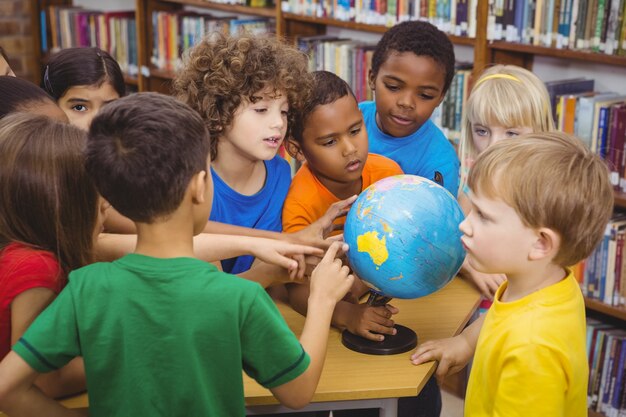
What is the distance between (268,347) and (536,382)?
0.56 meters

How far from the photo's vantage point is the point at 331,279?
1.96 meters

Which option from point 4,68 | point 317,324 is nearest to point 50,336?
point 317,324

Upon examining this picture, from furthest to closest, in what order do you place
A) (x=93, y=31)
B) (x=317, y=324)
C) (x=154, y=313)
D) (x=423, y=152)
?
1. (x=93, y=31)
2. (x=423, y=152)
3. (x=317, y=324)
4. (x=154, y=313)

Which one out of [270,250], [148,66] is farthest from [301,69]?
[148,66]

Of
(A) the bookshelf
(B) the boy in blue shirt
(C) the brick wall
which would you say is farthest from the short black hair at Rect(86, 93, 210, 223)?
(C) the brick wall

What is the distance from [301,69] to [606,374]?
7.30ft

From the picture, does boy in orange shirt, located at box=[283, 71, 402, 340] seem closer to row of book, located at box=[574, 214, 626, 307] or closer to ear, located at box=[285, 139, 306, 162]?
ear, located at box=[285, 139, 306, 162]

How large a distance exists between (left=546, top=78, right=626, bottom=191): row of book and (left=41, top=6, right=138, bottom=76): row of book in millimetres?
3312

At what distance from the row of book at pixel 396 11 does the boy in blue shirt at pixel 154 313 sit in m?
2.47

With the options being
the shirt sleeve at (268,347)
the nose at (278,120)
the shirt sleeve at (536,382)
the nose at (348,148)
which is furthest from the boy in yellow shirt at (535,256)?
the nose at (278,120)

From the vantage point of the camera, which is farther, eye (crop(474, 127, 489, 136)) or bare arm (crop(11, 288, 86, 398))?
eye (crop(474, 127, 489, 136))

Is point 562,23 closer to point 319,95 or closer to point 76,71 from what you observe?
point 319,95

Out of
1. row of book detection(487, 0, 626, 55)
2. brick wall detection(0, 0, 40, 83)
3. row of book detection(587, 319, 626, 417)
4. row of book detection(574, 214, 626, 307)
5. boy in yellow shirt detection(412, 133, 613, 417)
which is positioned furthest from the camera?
brick wall detection(0, 0, 40, 83)

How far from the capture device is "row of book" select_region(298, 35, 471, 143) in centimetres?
400
